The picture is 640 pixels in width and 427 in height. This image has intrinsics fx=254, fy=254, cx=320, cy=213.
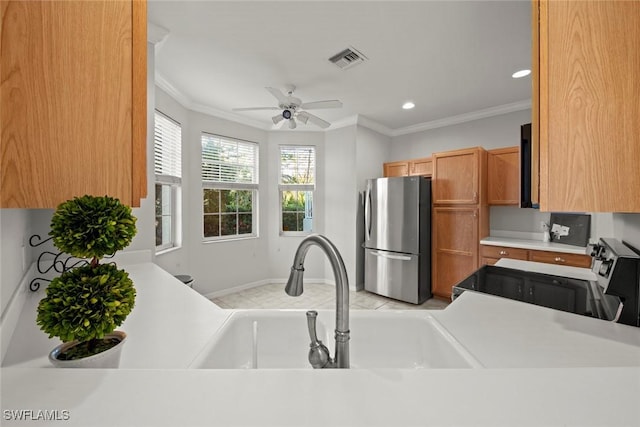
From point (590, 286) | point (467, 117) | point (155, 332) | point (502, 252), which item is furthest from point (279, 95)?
point (502, 252)

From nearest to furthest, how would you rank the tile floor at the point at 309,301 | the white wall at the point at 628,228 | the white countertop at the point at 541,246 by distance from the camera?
the white wall at the point at 628,228, the white countertop at the point at 541,246, the tile floor at the point at 309,301

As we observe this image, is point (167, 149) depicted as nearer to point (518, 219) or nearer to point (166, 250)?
point (166, 250)

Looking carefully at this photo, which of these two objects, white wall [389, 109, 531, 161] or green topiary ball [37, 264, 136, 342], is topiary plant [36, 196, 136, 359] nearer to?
green topiary ball [37, 264, 136, 342]

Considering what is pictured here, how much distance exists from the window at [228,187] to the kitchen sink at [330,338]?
9.67 ft

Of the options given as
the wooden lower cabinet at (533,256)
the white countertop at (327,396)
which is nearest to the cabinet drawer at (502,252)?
the wooden lower cabinet at (533,256)

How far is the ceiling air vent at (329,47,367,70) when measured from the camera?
226cm

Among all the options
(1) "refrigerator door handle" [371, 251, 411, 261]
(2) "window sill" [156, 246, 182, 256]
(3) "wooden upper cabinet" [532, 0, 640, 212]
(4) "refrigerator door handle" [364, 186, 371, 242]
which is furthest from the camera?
(4) "refrigerator door handle" [364, 186, 371, 242]

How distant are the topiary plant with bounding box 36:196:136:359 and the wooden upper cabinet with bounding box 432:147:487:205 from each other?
3.61m

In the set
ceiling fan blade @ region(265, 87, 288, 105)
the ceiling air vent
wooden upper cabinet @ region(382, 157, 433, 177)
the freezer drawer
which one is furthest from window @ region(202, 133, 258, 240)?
wooden upper cabinet @ region(382, 157, 433, 177)

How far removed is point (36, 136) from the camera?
1.81 feet

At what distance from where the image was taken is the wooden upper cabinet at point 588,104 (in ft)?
2.10

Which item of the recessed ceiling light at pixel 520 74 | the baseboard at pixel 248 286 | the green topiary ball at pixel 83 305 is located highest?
the recessed ceiling light at pixel 520 74

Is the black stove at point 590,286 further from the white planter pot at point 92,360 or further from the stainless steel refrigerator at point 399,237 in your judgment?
the stainless steel refrigerator at point 399,237

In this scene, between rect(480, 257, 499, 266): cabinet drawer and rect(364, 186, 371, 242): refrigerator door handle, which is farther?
rect(364, 186, 371, 242): refrigerator door handle
